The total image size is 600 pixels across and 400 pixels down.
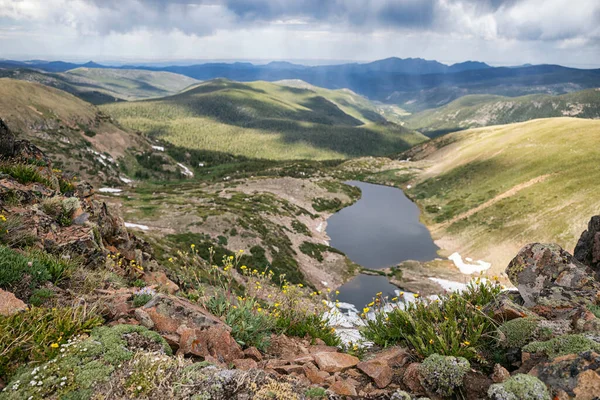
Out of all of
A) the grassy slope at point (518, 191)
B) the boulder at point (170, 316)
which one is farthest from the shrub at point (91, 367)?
the grassy slope at point (518, 191)

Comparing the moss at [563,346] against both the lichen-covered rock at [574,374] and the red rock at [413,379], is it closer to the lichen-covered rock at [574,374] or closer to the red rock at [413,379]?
the lichen-covered rock at [574,374]

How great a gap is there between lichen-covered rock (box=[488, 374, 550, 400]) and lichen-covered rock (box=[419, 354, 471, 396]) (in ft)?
2.32

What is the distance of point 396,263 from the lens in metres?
63.5

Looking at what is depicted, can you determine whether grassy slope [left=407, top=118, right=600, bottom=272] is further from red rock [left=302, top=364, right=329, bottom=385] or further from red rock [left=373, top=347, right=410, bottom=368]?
red rock [left=302, top=364, right=329, bottom=385]

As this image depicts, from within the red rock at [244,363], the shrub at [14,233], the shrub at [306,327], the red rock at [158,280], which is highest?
the shrub at [14,233]

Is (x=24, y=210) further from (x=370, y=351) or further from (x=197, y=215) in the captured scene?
(x=197, y=215)

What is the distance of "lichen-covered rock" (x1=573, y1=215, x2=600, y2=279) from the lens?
48.1 feet

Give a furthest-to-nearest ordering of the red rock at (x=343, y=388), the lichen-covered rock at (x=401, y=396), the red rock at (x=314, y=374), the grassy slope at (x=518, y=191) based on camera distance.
A: the grassy slope at (x=518, y=191) < the red rock at (x=314, y=374) < the red rock at (x=343, y=388) < the lichen-covered rock at (x=401, y=396)

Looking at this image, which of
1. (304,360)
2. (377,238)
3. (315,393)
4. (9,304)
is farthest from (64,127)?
(315,393)

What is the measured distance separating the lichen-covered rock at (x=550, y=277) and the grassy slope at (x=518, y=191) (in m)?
49.2

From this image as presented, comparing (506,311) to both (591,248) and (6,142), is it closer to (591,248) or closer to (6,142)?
(591,248)

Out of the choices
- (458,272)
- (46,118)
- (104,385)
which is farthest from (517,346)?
(46,118)

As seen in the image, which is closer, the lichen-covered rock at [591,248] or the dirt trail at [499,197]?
the lichen-covered rock at [591,248]

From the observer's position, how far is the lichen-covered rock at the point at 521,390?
4723mm
